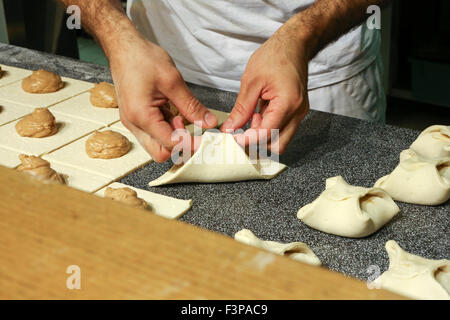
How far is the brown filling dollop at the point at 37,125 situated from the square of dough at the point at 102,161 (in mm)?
109

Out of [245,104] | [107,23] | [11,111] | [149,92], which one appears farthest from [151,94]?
[11,111]

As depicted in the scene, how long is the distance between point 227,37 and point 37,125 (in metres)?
0.78

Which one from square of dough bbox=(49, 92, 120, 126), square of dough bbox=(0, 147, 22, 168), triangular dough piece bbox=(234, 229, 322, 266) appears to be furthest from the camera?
square of dough bbox=(49, 92, 120, 126)

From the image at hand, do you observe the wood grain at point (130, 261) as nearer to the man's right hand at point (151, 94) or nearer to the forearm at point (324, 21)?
the man's right hand at point (151, 94)

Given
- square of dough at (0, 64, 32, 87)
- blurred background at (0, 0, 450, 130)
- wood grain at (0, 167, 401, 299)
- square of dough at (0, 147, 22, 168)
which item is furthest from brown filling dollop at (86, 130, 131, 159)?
blurred background at (0, 0, 450, 130)

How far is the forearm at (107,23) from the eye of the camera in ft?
5.42

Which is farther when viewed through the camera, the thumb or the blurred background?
the blurred background

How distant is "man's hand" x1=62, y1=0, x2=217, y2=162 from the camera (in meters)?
1.51

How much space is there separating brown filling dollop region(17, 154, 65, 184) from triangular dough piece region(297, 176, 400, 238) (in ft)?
2.28

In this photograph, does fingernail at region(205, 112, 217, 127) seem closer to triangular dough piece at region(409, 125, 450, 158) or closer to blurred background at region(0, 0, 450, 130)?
triangular dough piece at region(409, 125, 450, 158)

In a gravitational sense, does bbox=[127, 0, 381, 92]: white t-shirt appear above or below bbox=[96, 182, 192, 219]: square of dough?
above
